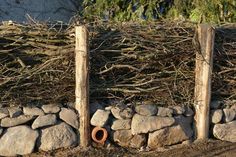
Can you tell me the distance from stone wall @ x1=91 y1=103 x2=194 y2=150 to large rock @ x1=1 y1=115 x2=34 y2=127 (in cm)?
89

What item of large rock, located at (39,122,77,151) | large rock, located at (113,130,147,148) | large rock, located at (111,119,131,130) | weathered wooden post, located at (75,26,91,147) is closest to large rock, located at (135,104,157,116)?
large rock, located at (111,119,131,130)

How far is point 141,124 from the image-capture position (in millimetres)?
6883

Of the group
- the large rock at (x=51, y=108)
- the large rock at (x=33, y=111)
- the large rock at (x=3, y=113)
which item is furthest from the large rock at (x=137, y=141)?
the large rock at (x=3, y=113)

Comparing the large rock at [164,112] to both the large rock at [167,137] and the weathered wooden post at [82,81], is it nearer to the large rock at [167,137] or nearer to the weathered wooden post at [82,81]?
the large rock at [167,137]

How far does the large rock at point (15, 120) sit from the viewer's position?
6.46 meters

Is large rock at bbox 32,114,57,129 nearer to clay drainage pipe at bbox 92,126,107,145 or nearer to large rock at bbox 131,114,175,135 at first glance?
clay drainage pipe at bbox 92,126,107,145

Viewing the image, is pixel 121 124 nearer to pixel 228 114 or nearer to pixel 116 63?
pixel 116 63

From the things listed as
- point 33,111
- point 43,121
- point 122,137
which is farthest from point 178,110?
point 33,111

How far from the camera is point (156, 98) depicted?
716 cm

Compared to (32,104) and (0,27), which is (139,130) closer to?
(32,104)

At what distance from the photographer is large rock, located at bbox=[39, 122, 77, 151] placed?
6566mm

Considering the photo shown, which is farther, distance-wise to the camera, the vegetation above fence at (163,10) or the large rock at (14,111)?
the vegetation above fence at (163,10)

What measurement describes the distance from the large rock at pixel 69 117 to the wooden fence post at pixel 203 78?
182cm

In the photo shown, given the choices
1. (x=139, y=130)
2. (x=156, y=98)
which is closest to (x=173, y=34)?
(x=156, y=98)
